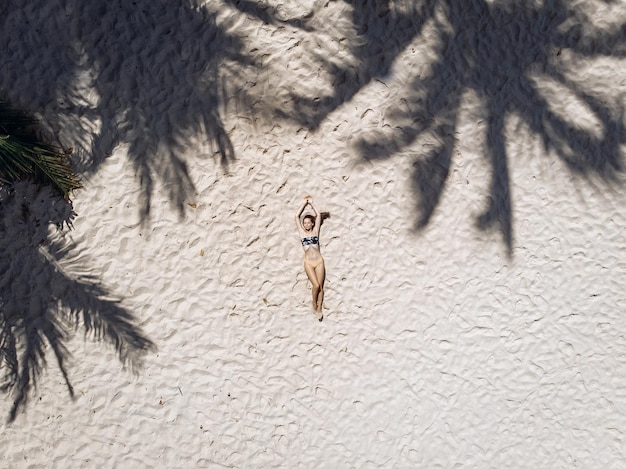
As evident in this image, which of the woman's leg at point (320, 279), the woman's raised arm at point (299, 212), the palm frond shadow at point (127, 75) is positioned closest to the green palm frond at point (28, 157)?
the palm frond shadow at point (127, 75)

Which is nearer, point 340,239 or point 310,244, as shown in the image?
point 310,244

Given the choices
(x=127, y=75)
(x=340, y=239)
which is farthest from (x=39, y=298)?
(x=340, y=239)

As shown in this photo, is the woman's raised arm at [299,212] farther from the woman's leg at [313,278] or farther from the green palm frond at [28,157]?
the green palm frond at [28,157]

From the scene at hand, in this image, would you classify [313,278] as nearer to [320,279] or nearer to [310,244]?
[320,279]

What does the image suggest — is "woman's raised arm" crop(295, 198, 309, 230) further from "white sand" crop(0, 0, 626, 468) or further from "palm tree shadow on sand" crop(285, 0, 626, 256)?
"palm tree shadow on sand" crop(285, 0, 626, 256)

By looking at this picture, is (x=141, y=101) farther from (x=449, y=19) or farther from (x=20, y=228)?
(x=449, y=19)

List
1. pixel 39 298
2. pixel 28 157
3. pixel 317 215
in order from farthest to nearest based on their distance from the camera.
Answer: pixel 317 215 → pixel 39 298 → pixel 28 157

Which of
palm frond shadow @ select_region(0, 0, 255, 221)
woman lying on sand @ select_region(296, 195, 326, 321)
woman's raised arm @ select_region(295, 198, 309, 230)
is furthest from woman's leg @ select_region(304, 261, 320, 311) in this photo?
palm frond shadow @ select_region(0, 0, 255, 221)

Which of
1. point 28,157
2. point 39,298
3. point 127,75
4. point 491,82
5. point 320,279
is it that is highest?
point 491,82
